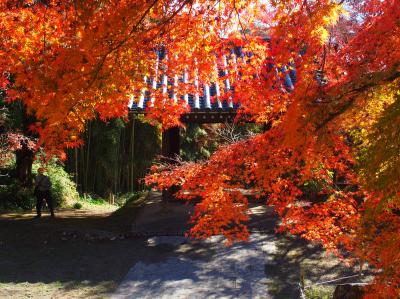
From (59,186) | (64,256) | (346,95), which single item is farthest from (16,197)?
(346,95)

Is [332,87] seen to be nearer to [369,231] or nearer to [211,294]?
[369,231]

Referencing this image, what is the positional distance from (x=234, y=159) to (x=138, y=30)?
232cm

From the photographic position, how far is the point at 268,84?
19.7 feet

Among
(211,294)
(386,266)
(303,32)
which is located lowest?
(211,294)

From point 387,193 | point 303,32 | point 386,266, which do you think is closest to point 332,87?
point 303,32

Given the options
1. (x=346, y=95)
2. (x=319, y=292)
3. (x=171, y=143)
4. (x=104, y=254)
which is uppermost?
(x=171, y=143)

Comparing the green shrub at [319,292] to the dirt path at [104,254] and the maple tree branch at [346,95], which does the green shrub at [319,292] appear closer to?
the dirt path at [104,254]

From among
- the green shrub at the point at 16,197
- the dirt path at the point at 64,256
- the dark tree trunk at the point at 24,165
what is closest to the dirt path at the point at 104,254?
the dirt path at the point at 64,256

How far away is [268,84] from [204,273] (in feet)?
11.4

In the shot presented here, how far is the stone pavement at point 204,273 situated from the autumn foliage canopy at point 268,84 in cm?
129

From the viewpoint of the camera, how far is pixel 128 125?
62.6ft

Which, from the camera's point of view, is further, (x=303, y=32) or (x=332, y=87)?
(x=303, y=32)

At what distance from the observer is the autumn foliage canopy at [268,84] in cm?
377

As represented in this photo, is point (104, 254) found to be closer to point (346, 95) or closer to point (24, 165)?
point (346, 95)
